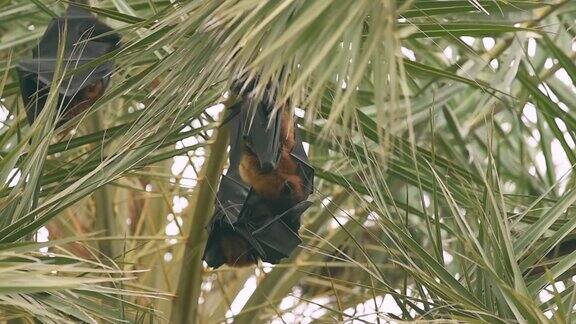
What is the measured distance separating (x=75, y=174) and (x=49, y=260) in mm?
259

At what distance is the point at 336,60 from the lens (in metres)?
1.11

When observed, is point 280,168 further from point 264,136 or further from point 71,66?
point 71,66

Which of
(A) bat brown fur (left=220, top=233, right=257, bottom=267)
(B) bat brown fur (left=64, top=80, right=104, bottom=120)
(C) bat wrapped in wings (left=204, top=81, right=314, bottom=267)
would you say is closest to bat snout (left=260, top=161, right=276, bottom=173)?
(C) bat wrapped in wings (left=204, top=81, right=314, bottom=267)

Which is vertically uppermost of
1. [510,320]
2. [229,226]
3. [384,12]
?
[229,226]

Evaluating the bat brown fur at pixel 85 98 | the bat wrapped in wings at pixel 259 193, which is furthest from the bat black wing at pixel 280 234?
the bat brown fur at pixel 85 98

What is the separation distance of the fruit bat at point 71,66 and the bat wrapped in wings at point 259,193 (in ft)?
0.61

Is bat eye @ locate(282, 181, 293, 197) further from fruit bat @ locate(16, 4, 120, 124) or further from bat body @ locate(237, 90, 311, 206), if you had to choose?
fruit bat @ locate(16, 4, 120, 124)

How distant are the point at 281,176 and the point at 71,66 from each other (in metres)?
0.36

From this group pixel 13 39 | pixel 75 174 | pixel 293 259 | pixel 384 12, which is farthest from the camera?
pixel 293 259

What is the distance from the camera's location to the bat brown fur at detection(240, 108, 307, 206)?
1775 millimetres

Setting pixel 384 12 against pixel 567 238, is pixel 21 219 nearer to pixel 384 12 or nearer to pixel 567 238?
pixel 384 12

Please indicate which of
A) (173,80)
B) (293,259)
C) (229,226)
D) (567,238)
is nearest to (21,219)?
(173,80)

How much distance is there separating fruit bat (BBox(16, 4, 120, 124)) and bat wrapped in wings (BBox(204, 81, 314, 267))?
0.61 feet

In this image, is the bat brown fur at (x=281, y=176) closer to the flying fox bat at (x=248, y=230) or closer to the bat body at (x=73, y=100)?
the flying fox bat at (x=248, y=230)
